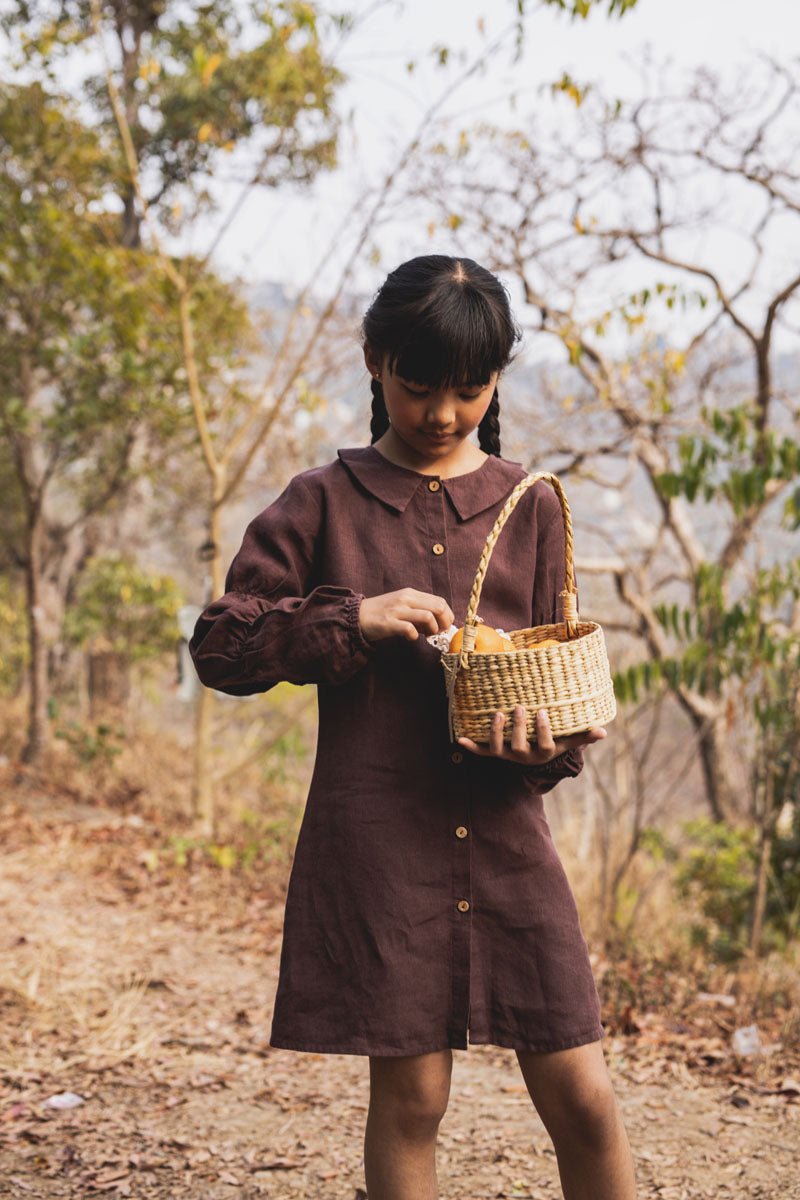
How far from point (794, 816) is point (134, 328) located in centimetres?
485

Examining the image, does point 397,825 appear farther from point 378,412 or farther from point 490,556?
point 378,412

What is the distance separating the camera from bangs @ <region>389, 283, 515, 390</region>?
1.78 metres

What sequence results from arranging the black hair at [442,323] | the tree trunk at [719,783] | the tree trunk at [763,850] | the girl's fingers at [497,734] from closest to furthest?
the girl's fingers at [497,734]
the black hair at [442,323]
the tree trunk at [763,850]
the tree trunk at [719,783]

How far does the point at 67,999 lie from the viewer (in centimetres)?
400

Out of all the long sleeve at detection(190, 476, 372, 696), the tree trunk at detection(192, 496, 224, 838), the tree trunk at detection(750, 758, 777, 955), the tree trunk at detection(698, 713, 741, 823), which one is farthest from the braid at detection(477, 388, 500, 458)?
the tree trunk at detection(698, 713, 741, 823)

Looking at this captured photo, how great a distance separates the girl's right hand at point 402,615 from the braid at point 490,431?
1.64 feet

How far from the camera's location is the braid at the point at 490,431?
2.17 m

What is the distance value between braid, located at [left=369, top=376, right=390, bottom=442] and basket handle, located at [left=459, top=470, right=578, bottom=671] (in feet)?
1.07

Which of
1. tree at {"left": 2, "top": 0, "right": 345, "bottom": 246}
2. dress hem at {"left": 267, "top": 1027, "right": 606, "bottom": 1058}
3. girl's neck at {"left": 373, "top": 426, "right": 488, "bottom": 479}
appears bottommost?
dress hem at {"left": 267, "top": 1027, "right": 606, "bottom": 1058}

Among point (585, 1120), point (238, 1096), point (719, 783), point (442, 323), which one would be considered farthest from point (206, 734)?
point (442, 323)

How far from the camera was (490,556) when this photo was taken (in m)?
1.94

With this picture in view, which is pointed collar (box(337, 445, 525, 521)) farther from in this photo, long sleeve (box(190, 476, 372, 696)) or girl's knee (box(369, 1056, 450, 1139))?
girl's knee (box(369, 1056, 450, 1139))

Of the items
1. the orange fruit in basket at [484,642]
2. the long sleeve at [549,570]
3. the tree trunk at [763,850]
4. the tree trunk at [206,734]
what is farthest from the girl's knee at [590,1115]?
the tree trunk at [206,734]

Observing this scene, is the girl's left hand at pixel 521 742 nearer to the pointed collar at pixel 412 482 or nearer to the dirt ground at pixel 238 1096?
the pointed collar at pixel 412 482
